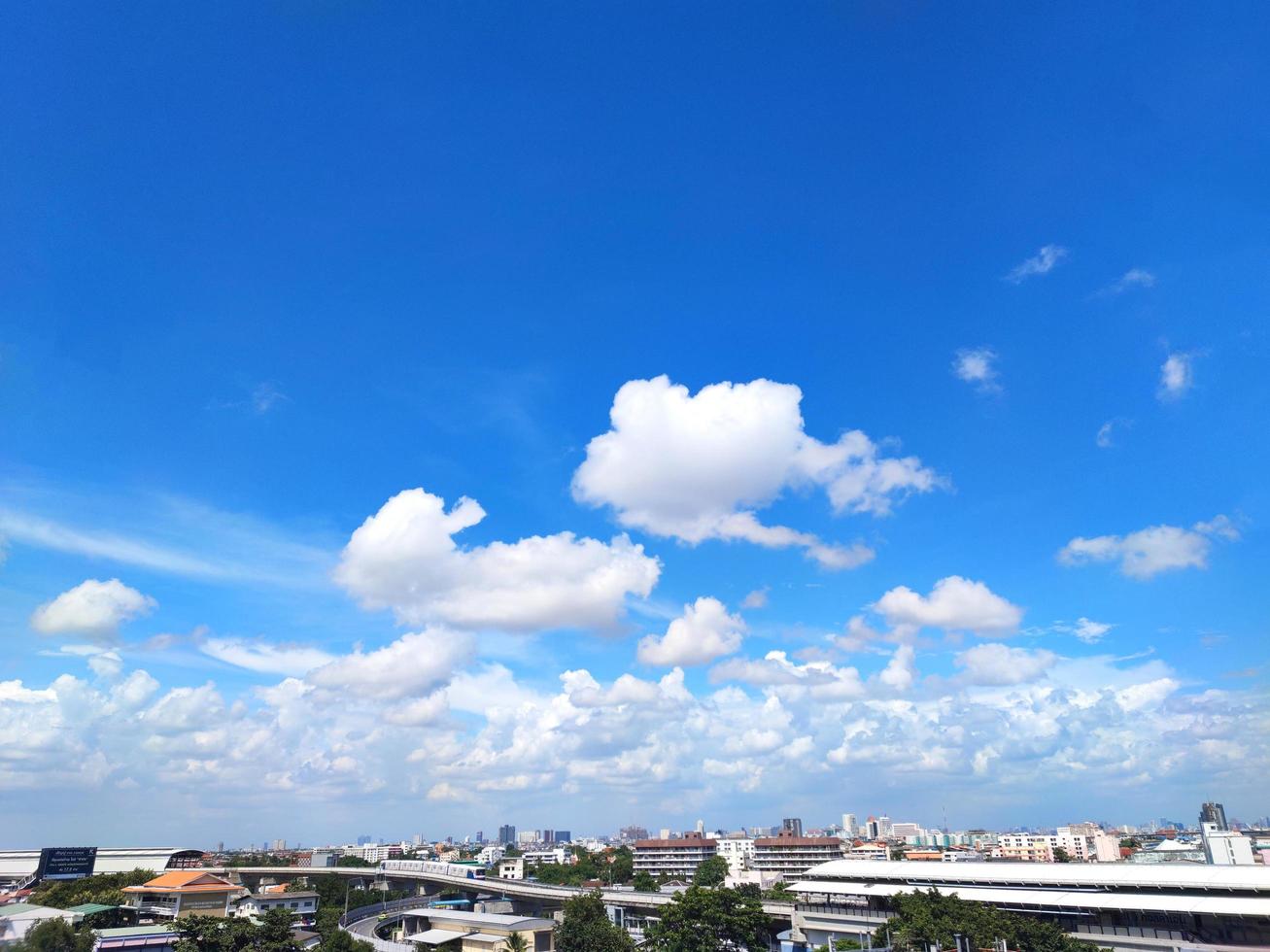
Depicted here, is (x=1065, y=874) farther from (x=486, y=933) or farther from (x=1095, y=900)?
(x=486, y=933)

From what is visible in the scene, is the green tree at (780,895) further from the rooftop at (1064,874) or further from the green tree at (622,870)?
the green tree at (622,870)

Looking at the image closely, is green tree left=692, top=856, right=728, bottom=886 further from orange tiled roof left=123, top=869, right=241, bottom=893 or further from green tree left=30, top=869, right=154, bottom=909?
green tree left=30, top=869, right=154, bottom=909

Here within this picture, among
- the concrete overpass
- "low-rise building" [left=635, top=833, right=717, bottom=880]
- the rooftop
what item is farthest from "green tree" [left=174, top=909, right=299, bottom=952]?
"low-rise building" [left=635, top=833, right=717, bottom=880]

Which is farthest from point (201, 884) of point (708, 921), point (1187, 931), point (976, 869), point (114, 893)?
point (1187, 931)

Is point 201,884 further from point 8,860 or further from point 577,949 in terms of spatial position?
point 8,860

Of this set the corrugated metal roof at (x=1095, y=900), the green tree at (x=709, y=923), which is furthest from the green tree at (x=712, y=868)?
the green tree at (x=709, y=923)
